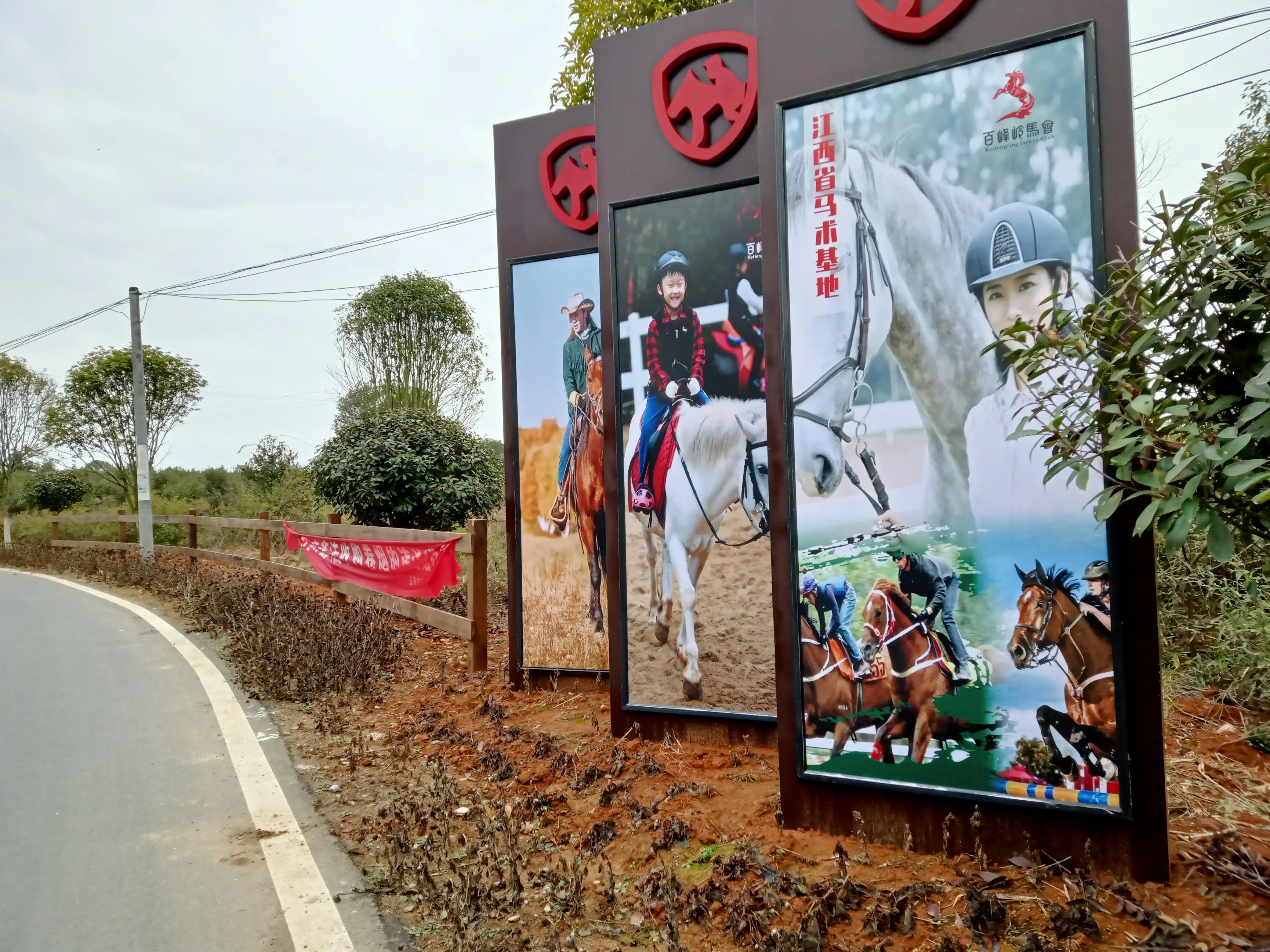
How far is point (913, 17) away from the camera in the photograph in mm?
3527

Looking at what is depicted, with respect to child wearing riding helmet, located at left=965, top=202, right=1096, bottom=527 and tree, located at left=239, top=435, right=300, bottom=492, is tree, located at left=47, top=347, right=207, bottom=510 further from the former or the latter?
child wearing riding helmet, located at left=965, top=202, right=1096, bottom=527

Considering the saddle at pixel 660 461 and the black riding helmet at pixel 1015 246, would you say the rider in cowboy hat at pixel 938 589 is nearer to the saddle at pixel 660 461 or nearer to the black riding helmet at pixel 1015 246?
the black riding helmet at pixel 1015 246

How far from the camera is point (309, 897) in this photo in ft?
11.5

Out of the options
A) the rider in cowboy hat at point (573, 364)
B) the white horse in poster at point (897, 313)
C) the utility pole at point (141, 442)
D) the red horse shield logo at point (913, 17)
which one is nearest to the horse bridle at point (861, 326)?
the white horse in poster at point (897, 313)

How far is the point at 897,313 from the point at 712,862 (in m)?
2.51

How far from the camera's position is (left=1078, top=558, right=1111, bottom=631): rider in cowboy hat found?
10.3 feet

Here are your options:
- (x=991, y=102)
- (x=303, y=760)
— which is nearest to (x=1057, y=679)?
(x=991, y=102)

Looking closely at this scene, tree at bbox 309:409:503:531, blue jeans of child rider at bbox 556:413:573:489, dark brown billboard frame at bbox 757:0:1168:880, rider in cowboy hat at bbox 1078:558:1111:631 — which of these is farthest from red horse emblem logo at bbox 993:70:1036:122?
tree at bbox 309:409:503:531

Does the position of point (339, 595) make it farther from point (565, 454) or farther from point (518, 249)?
point (518, 249)

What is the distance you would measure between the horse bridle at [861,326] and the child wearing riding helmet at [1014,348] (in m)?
0.39

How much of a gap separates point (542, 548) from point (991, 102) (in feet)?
14.7

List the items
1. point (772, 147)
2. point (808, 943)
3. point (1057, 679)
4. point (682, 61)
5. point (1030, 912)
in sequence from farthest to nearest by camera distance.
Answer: point (682, 61)
point (772, 147)
point (1057, 679)
point (1030, 912)
point (808, 943)

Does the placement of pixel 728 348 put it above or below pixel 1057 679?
above

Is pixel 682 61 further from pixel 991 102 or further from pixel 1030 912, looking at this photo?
pixel 1030 912
